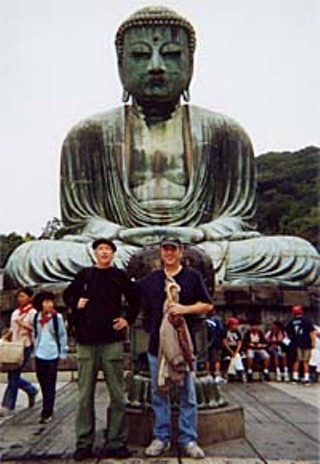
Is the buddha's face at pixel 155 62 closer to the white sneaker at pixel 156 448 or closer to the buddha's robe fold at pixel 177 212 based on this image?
the buddha's robe fold at pixel 177 212

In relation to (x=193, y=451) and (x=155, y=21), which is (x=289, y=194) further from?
(x=193, y=451)

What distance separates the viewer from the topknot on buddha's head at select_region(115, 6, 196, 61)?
11906mm

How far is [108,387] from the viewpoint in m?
4.17

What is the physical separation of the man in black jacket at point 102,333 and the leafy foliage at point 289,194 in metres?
26.4

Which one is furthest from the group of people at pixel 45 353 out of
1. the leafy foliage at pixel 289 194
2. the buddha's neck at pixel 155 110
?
the leafy foliage at pixel 289 194

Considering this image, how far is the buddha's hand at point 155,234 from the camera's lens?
10.5 meters

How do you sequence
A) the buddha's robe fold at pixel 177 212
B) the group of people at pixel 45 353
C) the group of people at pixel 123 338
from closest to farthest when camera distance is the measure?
the group of people at pixel 123 338 → the group of people at pixel 45 353 → the buddha's robe fold at pixel 177 212

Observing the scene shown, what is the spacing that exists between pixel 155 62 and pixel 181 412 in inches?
335

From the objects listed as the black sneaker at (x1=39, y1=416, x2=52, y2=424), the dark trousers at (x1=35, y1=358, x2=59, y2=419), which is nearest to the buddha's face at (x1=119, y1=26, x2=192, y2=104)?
the dark trousers at (x1=35, y1=358, x2=59, y2=419)


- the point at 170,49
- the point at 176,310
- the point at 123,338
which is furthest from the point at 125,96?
the point at 176,310

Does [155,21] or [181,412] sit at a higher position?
[155,21]

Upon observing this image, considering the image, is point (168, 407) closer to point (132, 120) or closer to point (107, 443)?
point (107, 443)

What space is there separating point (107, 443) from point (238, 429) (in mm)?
957

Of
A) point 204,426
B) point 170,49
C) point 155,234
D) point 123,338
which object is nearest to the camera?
point 123,338
